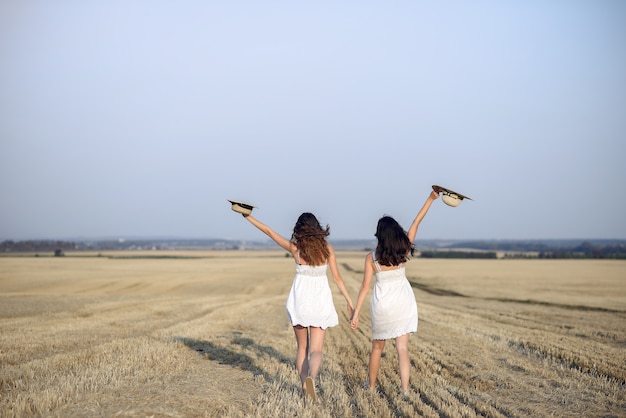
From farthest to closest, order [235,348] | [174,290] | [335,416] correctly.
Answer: [174,290] < [235,348] < [335,416]

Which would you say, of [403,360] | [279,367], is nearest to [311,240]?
[403,360]

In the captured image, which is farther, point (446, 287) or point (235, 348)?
point (446, 287)

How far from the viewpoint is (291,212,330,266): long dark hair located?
747 cm

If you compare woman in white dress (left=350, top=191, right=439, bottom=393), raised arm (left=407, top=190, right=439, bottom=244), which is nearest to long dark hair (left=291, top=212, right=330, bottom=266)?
woman in white dress (left=350, top=191, right=439, bottom=393)

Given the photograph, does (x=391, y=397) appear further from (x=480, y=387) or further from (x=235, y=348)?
(x=235, y=348)

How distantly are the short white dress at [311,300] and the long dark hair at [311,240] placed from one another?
154 mm

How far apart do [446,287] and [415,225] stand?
120ft

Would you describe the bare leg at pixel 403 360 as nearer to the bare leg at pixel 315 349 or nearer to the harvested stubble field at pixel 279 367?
the harvested stubble field at pixel 279 367

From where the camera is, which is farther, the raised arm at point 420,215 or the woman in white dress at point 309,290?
the raised arm at point 420,215

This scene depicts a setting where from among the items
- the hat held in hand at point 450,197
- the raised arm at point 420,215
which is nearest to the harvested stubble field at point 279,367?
the raised arm at point 420,215

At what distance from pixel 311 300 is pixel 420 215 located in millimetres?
1898

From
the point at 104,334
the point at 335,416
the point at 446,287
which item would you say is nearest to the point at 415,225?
the point at 335,416

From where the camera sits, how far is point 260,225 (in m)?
7.79

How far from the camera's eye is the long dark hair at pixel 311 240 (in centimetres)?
747
